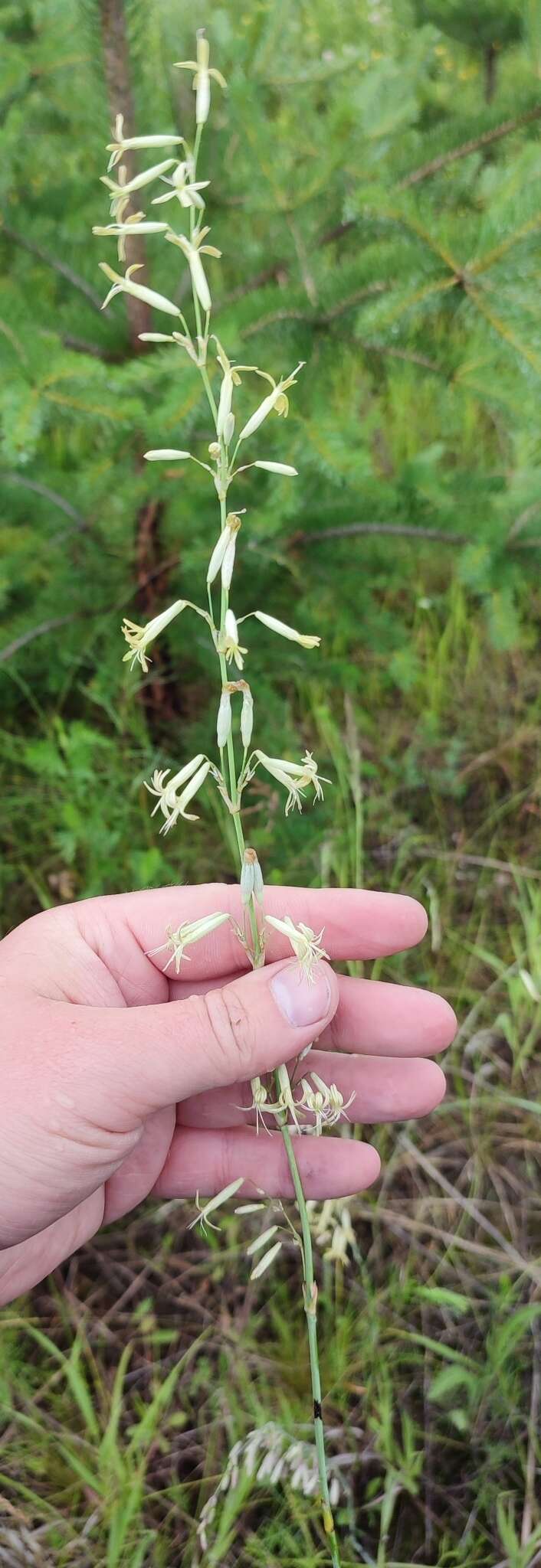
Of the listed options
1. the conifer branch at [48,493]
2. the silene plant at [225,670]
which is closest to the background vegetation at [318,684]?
the conifer branch at [48,493]

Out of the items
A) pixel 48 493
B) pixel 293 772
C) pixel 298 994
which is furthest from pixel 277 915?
pixel 48 493

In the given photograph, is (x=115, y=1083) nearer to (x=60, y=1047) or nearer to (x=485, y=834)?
(x=60, y=1047)

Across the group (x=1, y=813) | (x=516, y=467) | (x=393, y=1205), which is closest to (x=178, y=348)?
(x=1, y=813)

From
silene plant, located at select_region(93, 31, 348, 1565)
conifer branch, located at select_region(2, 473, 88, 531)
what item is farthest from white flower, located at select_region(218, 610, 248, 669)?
A: conifer branch, located at select_region(2, 473, 88, 531)

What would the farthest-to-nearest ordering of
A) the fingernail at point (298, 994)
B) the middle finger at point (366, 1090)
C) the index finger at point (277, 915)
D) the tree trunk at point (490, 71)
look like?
the tree trunk at point (490, 71) → the middle finger at point (366, 1090) → the index finger at point (277, 915) → the fingernail at point (298, 994)

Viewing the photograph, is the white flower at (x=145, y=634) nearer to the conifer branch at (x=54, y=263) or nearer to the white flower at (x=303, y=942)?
the white flower at (x=303, y=942)
